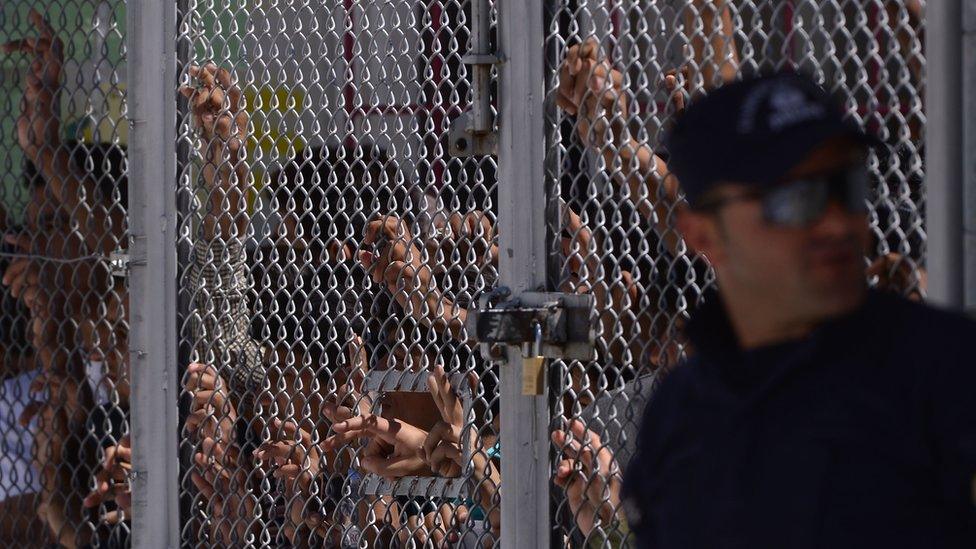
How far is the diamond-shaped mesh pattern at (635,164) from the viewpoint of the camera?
2.69 m

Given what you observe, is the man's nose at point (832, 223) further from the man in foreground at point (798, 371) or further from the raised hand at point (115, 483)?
the raised hand at point (115, 483)

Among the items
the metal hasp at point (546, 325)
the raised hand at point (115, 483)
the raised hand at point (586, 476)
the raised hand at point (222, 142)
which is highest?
the raised hand at point (222, 142)

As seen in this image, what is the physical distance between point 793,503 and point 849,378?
18 cm

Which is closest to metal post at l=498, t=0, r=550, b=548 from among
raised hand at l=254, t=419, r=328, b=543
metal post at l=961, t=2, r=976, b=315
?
raised hand at l=254, t=419, r=328, b=543

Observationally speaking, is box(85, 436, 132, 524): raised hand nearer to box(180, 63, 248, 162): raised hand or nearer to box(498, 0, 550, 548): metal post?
box(180, 63, 248, 162): raised hand

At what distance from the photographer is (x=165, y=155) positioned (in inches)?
144

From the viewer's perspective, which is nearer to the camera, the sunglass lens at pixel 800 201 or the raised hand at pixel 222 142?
the sunglass lens at pixel 800 201

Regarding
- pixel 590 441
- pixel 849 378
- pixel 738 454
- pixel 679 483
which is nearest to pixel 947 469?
pixel 849 378

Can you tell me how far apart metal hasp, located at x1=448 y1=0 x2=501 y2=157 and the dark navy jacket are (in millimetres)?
1372

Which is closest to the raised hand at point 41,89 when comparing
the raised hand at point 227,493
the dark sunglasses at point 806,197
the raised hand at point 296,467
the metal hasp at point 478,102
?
the raised hand at point 227,493

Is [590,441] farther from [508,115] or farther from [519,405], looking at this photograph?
[508,115]

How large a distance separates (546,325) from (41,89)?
187cm

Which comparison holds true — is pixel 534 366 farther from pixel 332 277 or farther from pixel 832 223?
pixel 832 223

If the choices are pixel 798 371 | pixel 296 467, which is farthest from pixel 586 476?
pixel 798 371
